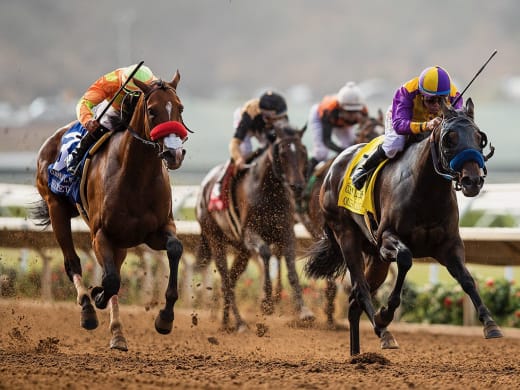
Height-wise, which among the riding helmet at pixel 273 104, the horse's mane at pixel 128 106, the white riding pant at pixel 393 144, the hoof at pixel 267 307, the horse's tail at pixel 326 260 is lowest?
the hoof at pixel 267 307

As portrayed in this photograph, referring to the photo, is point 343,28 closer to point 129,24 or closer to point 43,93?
point 129,24

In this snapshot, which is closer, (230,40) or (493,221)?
(493,221)

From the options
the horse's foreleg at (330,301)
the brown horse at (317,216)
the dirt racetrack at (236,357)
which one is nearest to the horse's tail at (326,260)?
the dirt racetrack at (236,357)

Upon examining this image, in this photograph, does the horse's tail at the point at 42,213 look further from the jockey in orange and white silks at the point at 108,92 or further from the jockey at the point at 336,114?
the jockey at the point at 336,114

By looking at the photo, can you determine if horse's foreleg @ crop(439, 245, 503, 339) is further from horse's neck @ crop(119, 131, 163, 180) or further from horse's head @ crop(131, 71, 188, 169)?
horse's neck @ crop(119, 131, 163, 180)

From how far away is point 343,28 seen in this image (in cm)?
3055

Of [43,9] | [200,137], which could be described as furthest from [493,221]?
[43,9]

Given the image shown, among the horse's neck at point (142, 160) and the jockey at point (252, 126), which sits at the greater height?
the jockey at point (252, 126)

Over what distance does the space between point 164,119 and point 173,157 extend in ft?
0.99

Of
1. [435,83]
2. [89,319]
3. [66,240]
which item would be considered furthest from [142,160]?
[435,83]

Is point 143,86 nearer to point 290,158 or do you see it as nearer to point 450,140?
point 450,140

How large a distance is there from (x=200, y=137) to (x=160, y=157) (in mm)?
15693

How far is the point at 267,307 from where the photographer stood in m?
9.13

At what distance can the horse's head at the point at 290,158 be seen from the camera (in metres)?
9.58
